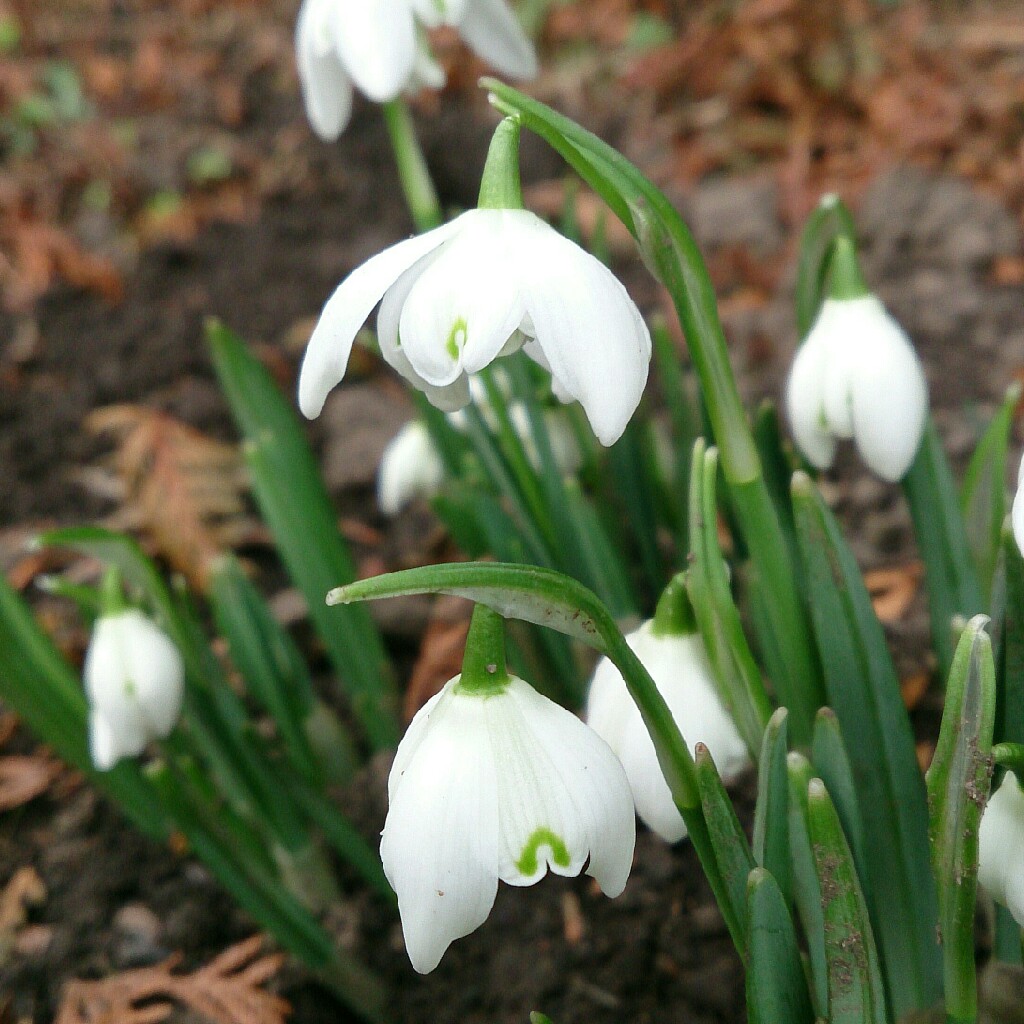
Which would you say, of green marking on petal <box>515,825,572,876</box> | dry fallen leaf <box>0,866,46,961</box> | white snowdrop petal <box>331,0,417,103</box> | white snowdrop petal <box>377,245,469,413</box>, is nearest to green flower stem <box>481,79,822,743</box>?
A: white snowdrop petal <box>377,245,469,413</box>

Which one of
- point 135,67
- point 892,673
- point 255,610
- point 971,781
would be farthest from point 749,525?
point 135,67

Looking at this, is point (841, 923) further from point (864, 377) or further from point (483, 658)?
point (864, 377)

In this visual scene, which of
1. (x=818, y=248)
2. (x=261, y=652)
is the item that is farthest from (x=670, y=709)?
(x=261, y=652)

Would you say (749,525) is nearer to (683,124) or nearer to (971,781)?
(971,781)

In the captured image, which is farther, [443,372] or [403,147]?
[403,147]

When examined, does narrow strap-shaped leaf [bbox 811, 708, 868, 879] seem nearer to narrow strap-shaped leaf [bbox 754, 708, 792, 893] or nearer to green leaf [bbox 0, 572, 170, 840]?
narrow strap-shaped leaf [bbox 754, 708, 792, 893]

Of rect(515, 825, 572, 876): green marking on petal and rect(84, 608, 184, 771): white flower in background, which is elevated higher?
rect(84, 608, 184, 771): white flower in background
